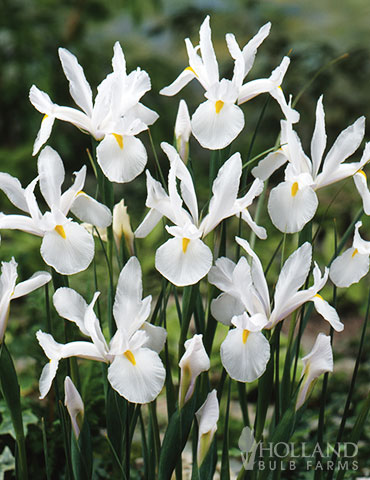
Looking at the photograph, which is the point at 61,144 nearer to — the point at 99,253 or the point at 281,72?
the point at 99,253

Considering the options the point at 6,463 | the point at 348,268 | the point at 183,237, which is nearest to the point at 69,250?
the point at 183,237

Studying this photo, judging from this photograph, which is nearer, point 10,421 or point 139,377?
point 139,377

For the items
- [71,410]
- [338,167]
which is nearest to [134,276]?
[71,410]

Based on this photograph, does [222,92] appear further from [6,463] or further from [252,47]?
[6,463]

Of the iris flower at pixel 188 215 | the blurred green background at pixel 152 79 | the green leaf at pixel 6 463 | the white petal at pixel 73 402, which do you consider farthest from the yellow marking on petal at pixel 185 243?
the blurred green background at pixel 152 79

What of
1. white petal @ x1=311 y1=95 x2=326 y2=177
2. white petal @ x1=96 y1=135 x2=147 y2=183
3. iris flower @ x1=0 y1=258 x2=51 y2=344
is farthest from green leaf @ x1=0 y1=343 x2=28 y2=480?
white petal @ x1=311 y1=95 x2=326 y2=177

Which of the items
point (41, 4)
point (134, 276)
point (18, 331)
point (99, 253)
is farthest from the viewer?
point (41, 4)
